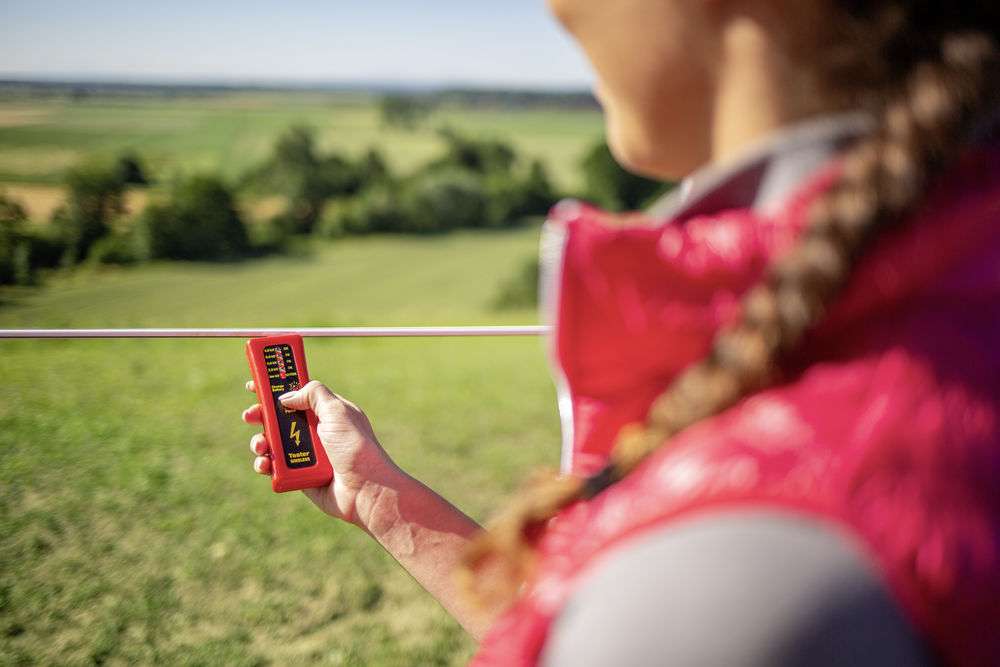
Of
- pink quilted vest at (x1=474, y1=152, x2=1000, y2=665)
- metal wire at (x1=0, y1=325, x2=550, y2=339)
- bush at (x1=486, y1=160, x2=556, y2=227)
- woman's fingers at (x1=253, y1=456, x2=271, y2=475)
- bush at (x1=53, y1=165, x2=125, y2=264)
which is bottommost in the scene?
bush at (x1=486, y1=160, x2=556, y2=227)

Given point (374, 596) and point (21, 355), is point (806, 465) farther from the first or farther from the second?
point (21, 355)

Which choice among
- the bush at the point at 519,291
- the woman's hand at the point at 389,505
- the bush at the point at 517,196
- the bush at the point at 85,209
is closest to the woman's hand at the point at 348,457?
the woman's hand at the point at 389,505

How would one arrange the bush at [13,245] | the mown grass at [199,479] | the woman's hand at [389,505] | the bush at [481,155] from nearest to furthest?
the woman's hand at [389,505] < the mown grass at [199,479] < the bush at [13,245] < the bush at [481,155]

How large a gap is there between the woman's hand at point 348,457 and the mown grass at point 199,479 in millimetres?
1215

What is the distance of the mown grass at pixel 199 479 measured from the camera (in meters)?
2.19

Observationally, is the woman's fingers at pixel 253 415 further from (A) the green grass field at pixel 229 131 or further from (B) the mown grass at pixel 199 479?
(A) the green grass field at pixel 229 131

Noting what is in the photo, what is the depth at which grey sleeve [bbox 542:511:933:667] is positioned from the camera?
0.38 metres

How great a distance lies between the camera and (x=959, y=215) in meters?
0.42

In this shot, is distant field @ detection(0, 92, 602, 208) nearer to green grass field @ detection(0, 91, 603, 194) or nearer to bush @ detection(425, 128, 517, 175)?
green grass field @ detection(0, 91, 603, 194)

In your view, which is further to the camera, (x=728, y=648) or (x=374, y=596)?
(x=374, y=596)

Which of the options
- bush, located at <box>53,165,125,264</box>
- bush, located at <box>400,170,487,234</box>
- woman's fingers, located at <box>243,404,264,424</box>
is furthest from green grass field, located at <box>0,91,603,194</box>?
woman's fingers, located at <box>243,404,264,424</box>

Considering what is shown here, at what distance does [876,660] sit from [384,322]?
6193mm

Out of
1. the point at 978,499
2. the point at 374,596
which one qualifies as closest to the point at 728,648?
the point at 978,499

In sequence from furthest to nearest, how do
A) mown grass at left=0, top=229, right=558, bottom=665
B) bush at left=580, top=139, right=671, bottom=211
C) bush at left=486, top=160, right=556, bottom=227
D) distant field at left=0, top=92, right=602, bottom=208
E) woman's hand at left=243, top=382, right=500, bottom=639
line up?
bush at left=486, top=160, right=556, bottom=227 → bush at left=580, top=139, right=671, bottom=211 → distant field at left=0, top=92, right=602, bottom=208 → mown grass at left=0, top=229, right=558, bottom=665 → woman's hand at left=243, top=382, right=500, bottom=639
